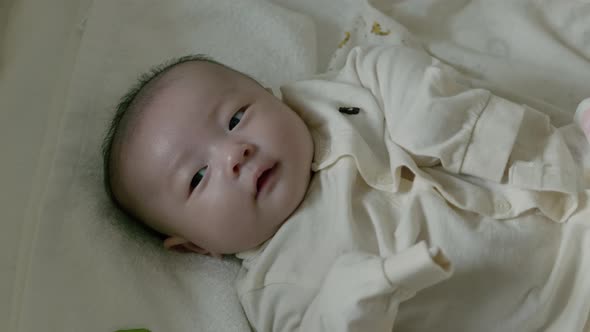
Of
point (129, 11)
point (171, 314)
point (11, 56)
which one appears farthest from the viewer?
point (129, 11)

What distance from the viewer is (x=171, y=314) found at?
3.66 feet

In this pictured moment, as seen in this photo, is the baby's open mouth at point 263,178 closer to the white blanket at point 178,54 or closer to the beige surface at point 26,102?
the white blanket at point 178,54

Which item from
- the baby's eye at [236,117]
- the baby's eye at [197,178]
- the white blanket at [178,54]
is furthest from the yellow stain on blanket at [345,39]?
the baby's eye at [197,178]

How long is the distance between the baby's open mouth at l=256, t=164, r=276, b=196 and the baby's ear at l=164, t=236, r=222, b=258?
0.61ft

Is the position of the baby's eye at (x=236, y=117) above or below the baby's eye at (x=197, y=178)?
above

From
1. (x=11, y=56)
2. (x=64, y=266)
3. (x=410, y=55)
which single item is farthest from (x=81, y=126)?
(x=410, y=55)

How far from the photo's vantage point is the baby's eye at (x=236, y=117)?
43.4 inches

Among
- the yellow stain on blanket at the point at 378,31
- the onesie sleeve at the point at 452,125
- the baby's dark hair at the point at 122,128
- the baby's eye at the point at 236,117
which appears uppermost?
the onesie sleeve at the point at 452,125

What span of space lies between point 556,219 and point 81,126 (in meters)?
0.87

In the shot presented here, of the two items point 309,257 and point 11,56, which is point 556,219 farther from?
point 11,56

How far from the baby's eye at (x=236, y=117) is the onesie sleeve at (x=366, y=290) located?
298 millimetres

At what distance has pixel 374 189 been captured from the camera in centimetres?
111

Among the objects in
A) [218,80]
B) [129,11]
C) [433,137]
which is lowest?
[129,11]

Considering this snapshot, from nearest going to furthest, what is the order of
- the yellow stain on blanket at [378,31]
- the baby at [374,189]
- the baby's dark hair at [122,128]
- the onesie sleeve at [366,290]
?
the onesie sleeve at [366,290] < the baby at [374,189] < the baby's dark hair at [122,128] < the yellow stain on blanket at [378,31]
